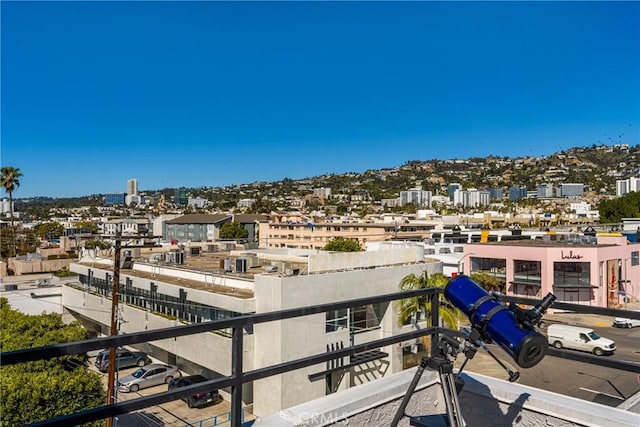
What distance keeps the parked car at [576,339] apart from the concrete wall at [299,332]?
8.67m

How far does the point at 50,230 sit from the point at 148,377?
74.9m

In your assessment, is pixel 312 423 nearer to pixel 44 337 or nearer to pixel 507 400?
pixel 507 400

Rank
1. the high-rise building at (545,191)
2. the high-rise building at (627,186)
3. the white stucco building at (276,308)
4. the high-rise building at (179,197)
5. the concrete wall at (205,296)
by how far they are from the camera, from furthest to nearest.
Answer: the high-rise building at (179,197) → the high-rise building at (545,191) → the high-rise building at (627,186) → the concrete wall at (205,296) → the white stucco building at (276,308)

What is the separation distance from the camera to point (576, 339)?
10.3 feet

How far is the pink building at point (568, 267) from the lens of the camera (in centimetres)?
2947

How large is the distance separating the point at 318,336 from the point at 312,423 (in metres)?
13.2

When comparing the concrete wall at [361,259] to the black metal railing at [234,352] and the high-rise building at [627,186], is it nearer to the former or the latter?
the black metal railing at [234,352]

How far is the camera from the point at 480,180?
17738 cm

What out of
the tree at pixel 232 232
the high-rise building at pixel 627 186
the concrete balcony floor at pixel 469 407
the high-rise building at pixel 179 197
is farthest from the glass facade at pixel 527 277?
the high-rise building at pixel 179 197

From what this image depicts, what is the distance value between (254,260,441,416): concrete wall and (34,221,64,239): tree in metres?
75.7

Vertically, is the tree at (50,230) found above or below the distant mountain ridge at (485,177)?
below

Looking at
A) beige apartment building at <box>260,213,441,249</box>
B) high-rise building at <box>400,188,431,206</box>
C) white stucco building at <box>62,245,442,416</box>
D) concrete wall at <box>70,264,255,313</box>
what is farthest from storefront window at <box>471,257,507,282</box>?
high-rise building at <box>400,188,431,206</box>

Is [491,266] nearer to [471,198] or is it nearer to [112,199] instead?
[471,198]

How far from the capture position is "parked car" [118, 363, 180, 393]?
16.0 metres
